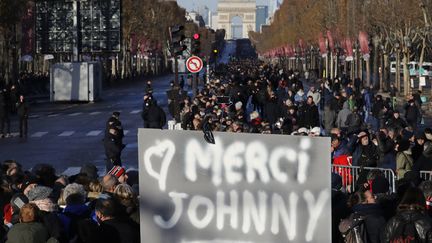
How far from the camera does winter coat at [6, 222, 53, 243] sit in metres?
8.26

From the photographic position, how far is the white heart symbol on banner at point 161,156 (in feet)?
23.0

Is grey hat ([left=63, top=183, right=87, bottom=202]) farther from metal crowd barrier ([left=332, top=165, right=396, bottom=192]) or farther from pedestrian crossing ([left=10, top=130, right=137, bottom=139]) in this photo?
pedestrian crossing ([left=10, top=130, right=137, bottom=139])

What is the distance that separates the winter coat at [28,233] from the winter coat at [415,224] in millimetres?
2558

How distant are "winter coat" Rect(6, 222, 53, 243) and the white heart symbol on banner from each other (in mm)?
1608

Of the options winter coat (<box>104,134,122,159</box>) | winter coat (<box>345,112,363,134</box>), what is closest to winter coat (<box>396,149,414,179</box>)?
winter coat (<box>104,134,122,159</box>)

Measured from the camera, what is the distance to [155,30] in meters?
123

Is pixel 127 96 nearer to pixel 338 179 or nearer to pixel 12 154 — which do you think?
pixel 12 154

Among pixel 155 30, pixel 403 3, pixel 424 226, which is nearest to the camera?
pixel 424 226

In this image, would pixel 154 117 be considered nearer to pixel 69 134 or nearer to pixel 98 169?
pixel 98 169

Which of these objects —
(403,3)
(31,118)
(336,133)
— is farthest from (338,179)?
(403,3)

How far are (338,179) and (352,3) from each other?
5842 centimetres

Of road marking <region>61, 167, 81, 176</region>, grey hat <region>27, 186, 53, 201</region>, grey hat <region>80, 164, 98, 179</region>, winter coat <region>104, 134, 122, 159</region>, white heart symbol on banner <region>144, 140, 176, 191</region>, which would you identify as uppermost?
white heart symbol on banner <region>144, 140, 176, 191</region>

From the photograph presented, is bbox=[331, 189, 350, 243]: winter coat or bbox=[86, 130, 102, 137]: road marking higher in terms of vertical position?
bbox=[331, 189, 350, 243]: winter coat

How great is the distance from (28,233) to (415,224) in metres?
2.84
